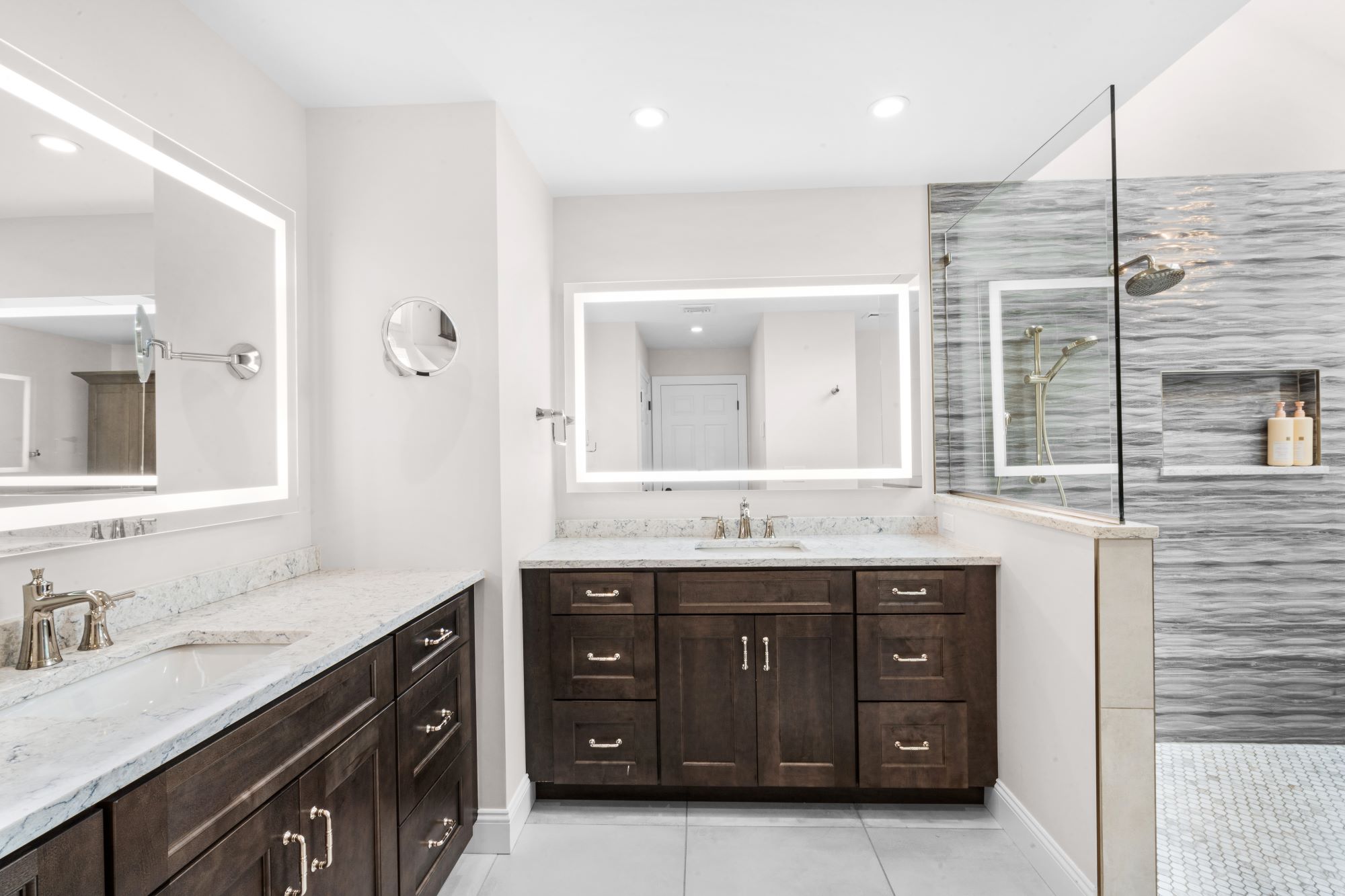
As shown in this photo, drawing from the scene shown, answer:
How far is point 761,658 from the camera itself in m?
2.29

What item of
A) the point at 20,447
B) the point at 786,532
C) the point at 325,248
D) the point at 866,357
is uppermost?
the point at 325,248

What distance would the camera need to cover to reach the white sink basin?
1106 mm

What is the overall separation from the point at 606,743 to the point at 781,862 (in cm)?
69

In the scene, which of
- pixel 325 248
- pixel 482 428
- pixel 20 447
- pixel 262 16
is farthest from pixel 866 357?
pixel 20 447

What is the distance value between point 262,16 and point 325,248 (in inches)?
25.3

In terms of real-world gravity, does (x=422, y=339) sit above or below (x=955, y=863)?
above

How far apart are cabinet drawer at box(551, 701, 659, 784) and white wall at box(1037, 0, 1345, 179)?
228 centimetres

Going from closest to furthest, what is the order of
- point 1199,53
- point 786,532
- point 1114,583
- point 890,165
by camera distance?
1. point 1114,583
2. point 1199,53
3. point 890,165
4. point 786,532

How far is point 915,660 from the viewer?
2273 mm

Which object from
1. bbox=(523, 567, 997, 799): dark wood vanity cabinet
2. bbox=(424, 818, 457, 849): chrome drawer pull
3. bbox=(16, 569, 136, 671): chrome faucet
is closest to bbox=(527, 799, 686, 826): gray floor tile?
bbox=(523, 567, 997, 799): dark wood vanity cabinet

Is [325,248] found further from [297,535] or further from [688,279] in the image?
[688,279]

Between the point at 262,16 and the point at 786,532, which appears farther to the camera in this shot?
the point at 786,532

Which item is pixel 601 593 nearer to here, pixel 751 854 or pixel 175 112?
pixel 751 854

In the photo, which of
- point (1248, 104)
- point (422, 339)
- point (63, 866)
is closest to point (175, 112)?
point (422, 339)
